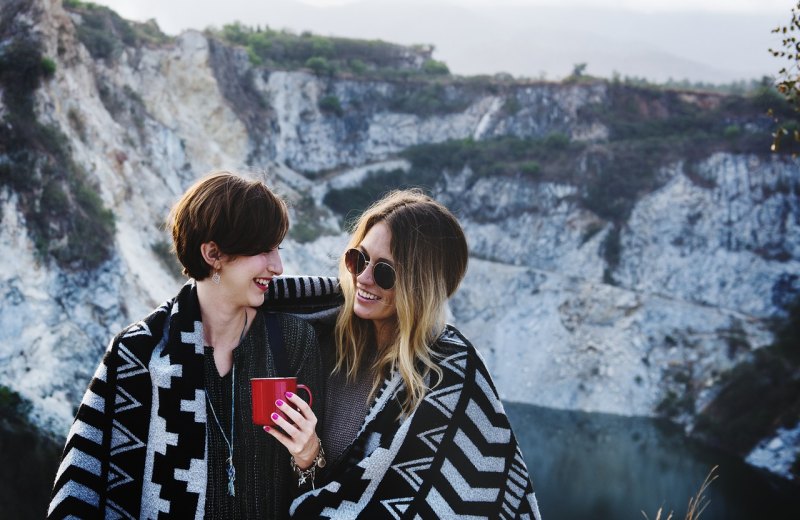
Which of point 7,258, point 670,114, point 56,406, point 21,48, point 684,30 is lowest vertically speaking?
point 56,406

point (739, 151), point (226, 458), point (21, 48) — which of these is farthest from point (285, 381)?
point (739, 151)

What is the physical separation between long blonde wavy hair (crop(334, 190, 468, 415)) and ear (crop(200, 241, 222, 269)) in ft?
1.68

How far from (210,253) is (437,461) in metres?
1.02

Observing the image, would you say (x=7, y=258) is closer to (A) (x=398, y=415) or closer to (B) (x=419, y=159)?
(A) (x=398, y=415)

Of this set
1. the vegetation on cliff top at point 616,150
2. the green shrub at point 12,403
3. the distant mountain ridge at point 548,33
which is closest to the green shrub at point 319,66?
the vegetation on cliff top at point 616,150

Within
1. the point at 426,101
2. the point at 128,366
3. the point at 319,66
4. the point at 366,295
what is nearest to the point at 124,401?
the point at 128,366

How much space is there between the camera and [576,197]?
92.7 ft

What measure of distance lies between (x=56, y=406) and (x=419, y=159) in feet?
72.6

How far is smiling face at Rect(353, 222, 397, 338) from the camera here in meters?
2.50

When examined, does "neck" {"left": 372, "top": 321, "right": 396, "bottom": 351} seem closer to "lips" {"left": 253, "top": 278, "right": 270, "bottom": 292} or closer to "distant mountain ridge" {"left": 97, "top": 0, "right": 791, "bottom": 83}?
"lips" {"left": 253, "top": 278, "right": 270, "bottom": 292}

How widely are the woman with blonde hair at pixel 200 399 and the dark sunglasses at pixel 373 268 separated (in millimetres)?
284

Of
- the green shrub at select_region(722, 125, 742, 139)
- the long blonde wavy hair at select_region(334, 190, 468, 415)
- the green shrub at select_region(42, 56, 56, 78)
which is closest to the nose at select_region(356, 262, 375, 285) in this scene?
the long blonde wavy hair at select_region(334, 190, 468, 415)

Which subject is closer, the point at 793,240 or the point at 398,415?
the point at 398,415

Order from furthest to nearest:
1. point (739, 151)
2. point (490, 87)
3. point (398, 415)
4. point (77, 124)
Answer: point (490, 87)
point (739, 151)
point (77, 124)
point (398, 415)
